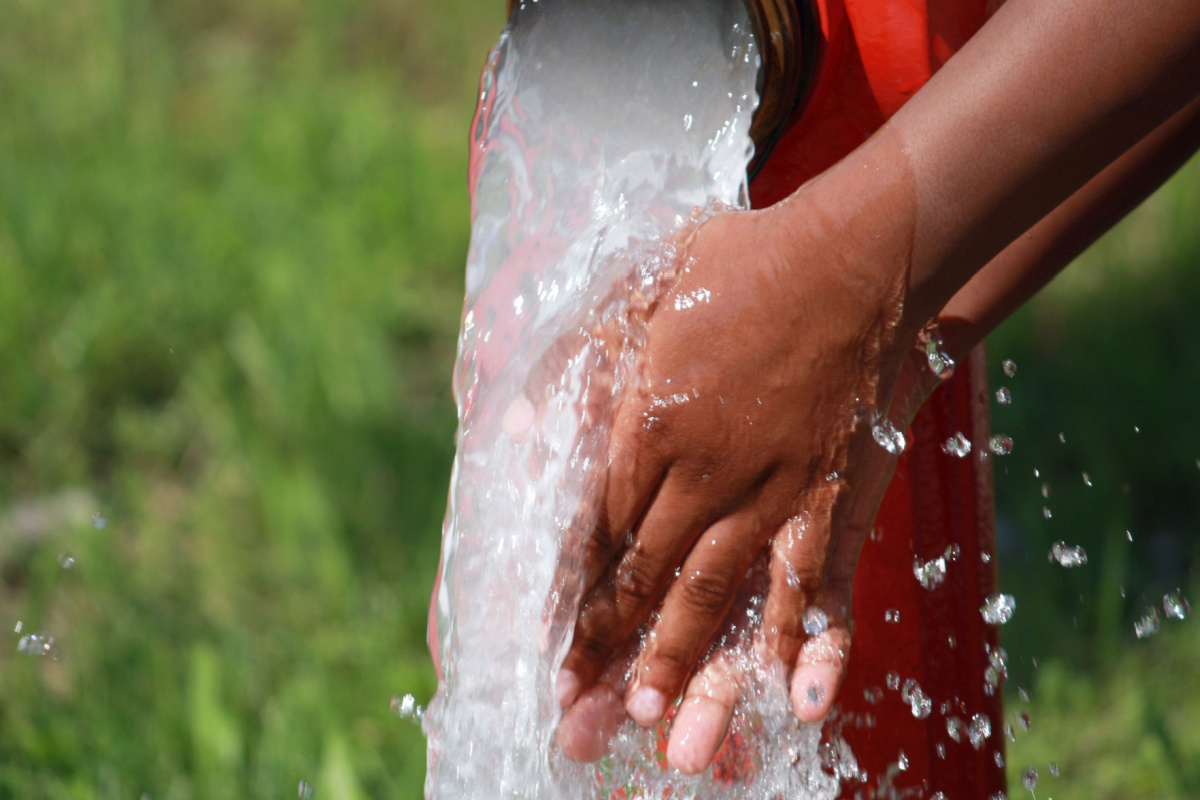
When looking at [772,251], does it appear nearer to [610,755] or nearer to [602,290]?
[602,290]

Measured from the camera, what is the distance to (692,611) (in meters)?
1.18

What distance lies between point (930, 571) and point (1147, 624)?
1.20 m

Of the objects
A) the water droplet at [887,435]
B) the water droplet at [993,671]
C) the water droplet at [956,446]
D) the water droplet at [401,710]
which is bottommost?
the water droplet at [401,710]

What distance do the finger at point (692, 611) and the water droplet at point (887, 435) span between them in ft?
0.49

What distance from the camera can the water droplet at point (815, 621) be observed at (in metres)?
1.19

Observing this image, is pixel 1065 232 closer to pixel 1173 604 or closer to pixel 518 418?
pixel 518 418

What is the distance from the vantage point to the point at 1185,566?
2.48 meters

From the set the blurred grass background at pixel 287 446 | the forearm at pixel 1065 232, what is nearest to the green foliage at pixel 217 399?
the blurred grass background at pixel 287 446

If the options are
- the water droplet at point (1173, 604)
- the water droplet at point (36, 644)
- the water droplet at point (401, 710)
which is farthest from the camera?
the water droplet at point (1173, 604)

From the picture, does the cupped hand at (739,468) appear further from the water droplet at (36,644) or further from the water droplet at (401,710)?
the water droplet at (36,644)

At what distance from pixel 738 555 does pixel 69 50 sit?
4009 mm

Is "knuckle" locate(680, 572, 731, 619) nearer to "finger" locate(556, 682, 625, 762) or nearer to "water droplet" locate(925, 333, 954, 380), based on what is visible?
"finger" locate(556, 682, 625, 762)

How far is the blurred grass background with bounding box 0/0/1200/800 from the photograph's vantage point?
2.03m

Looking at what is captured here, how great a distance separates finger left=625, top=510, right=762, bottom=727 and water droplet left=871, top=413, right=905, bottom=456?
15 centimetres
